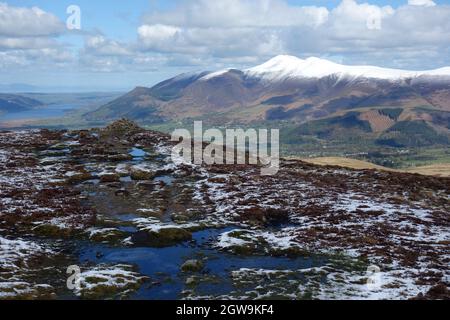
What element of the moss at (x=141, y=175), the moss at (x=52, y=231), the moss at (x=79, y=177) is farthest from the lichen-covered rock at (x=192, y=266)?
the moss at (x=79, y=177)

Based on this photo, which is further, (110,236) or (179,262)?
(110,236)

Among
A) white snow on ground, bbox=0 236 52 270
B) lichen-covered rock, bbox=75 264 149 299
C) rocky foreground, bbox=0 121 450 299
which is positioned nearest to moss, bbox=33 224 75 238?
rocky foreground, bbox=0 121 450 299

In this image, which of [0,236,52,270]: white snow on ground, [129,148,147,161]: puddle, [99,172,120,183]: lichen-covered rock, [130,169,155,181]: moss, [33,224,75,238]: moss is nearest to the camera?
[0,236,52,270]: white snow on ground

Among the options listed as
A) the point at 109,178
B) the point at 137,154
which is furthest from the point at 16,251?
the point at 137,154

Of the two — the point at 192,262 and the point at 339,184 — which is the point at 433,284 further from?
the point at 339,184

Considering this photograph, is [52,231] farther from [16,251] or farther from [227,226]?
[227,226]

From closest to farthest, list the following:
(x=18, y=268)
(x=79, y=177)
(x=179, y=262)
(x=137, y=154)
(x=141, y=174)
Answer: (x=18, y=268)
(x=179, y=262)
(x=79, y=177)
(x=141, y=174)
(x=137, y=154)

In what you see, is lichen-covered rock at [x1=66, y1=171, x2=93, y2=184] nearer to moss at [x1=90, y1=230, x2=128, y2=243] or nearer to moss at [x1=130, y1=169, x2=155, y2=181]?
moss at [x1=130, y1=169, x2=155, y2=181]

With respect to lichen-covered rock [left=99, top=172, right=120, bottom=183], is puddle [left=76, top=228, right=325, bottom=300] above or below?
below
